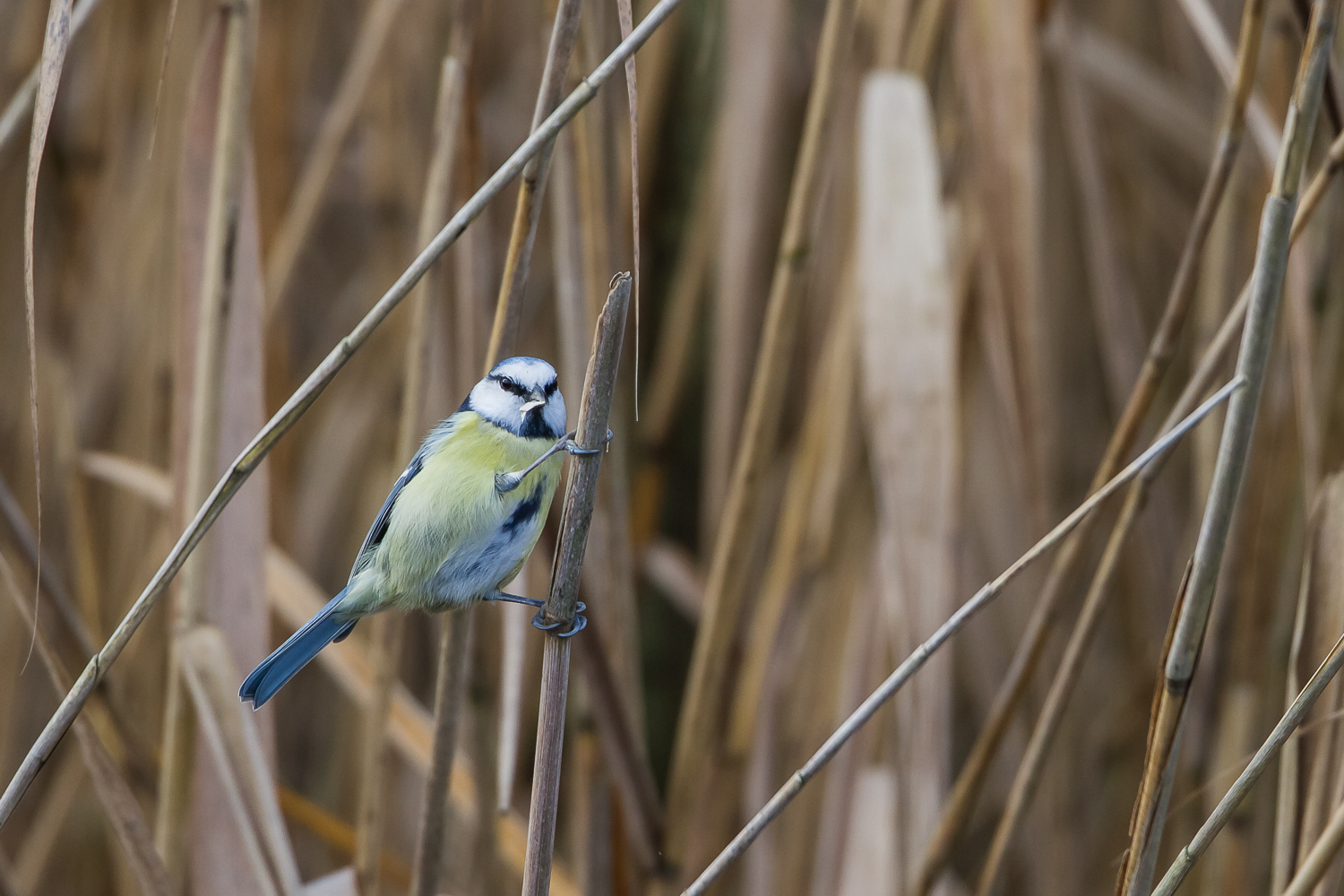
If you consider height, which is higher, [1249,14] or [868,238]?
[1249,14]

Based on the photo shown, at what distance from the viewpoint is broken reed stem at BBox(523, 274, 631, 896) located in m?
0.49

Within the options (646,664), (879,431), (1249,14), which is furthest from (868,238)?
(646,664)

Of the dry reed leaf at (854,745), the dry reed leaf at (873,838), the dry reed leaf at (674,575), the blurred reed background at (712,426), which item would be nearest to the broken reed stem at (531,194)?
the blurred reed background at (712,426)

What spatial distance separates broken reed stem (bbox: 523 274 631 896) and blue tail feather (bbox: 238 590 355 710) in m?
0.15

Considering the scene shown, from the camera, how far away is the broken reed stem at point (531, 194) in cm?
59

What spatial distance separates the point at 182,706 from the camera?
75cm

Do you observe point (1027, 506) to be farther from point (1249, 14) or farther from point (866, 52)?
point (866, 52)

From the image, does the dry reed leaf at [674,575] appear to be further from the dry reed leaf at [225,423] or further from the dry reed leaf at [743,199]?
the dry reed leaf at [225,423]

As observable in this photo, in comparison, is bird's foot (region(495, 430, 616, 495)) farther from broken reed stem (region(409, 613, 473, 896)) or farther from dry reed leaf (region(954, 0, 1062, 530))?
dry reed leaf (region(954, 0, 1062, 530))

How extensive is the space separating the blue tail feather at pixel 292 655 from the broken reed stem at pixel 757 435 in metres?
0.31

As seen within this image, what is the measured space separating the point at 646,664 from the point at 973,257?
0.76 meters

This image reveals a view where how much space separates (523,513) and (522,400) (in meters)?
0.07

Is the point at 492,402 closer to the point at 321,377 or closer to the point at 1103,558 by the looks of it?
the point at 321,377

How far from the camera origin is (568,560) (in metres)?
0.51
